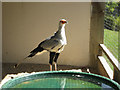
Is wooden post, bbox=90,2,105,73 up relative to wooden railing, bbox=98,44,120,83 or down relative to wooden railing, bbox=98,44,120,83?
up

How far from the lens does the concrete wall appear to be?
4.62 m

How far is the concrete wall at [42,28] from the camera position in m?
4.62

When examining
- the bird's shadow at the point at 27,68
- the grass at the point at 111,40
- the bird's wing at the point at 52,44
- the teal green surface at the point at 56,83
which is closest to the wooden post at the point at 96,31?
the grass at the point at 111,40

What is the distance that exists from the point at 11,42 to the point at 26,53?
0.40 metres

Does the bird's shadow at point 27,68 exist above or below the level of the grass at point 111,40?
below

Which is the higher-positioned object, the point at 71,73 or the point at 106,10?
the point at 106,10

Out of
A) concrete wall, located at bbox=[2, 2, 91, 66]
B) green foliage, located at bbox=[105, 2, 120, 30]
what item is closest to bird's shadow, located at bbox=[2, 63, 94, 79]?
concrete wall, located at bbox=[2, 2, 91, 66]

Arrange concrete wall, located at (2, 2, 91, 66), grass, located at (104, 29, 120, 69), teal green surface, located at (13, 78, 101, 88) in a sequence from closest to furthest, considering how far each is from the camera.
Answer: teal green surface, located at (13, 78, 101, 88) → grass, located at (104, 29, 120, 69) → concrete wall, located at (2, 2, 91, 66)

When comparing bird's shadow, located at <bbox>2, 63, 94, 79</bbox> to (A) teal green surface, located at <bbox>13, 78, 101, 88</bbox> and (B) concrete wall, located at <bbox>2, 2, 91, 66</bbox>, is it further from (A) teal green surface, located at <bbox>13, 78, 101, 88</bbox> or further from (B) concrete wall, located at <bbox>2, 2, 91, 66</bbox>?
(A) teal green surface, located at <bbox>13, 78, 101, 88</bbox>

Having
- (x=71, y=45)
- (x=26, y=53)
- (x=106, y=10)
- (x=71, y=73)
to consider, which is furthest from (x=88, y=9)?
(x=71, y=73)

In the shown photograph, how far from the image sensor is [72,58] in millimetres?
4762

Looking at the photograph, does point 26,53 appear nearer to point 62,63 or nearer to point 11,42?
point 11,42

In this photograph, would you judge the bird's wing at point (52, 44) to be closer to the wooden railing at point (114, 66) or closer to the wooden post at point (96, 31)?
the wooden railing at point (114, 66)

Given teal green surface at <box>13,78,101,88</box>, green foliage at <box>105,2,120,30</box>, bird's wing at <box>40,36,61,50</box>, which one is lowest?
teal green surface at <box>13,78,101,88</box>
